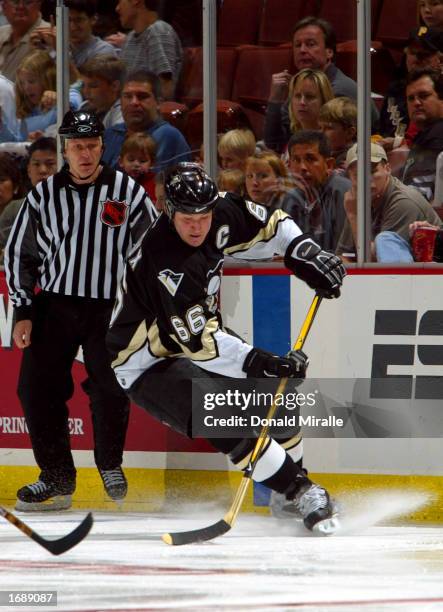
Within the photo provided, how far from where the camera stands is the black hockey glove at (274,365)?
4.45 meters

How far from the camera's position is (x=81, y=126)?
193 inches

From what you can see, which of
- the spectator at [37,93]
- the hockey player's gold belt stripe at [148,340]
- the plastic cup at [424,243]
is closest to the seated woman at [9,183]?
the spectator at [37,93]

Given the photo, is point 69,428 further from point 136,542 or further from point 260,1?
point 260,1

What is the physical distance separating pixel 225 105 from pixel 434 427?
4.65ft

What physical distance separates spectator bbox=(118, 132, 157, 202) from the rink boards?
1.64 feet

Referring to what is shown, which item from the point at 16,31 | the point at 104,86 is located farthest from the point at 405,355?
the point at 16,31

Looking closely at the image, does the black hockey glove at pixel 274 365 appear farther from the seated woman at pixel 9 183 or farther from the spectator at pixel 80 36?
the spectator at pixel 80 36

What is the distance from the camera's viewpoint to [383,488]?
15.9ft

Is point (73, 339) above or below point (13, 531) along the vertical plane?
above

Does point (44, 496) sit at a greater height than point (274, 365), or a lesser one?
lesser

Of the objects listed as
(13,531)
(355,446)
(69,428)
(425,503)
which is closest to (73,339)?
(69,428)

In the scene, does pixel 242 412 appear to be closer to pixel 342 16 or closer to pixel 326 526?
pixel 326 526

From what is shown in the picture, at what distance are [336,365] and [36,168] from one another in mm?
1433

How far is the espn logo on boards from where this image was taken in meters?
4.75
